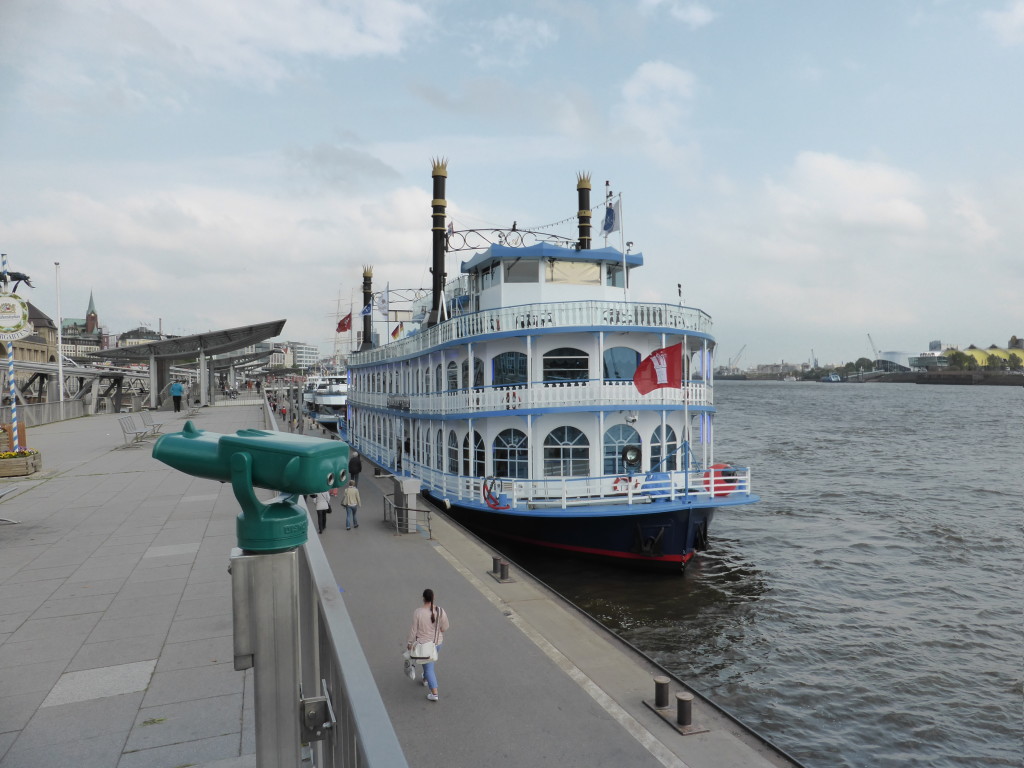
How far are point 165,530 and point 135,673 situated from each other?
715 centimetres

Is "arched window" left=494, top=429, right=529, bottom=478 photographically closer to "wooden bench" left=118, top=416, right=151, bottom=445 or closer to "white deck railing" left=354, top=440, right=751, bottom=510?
"white deck railing" left=354, top=440, right=751, bottom=510

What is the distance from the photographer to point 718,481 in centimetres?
1788

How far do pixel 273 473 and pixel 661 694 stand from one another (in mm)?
7159

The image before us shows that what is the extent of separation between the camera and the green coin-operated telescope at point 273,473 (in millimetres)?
2883

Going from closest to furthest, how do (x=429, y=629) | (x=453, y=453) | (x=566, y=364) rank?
1. (x=429, y=629)
2. (x=566, y=364)
3. (x=453, y=453)

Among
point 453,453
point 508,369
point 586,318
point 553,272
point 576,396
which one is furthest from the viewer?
point 453,453

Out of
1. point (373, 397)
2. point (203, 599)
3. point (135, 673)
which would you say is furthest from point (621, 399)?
point (373, 397)

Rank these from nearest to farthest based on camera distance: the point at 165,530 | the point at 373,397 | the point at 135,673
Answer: the point at 135,673 < the point at 165,530 < the point at 373,397

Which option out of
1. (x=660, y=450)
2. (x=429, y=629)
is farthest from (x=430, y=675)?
(x=660, y=450)

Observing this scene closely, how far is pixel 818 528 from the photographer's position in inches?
1045

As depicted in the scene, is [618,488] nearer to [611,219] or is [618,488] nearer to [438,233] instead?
[611,219]

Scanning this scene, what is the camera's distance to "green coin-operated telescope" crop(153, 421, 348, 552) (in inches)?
113

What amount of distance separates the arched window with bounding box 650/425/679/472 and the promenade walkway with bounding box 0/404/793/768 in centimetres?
605

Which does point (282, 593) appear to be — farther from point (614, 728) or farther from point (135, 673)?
point (614, 728)
